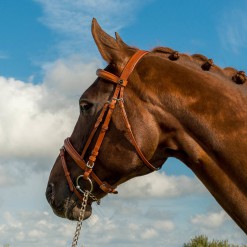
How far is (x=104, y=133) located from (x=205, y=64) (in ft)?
4.59

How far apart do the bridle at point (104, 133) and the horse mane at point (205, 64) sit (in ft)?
1.02

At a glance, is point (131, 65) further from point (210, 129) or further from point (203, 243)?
point (203, 243)

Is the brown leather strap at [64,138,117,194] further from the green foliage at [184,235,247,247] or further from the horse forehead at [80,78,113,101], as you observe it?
the green foliage at [184,235,247,247]

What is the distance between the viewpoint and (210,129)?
5.43 metres

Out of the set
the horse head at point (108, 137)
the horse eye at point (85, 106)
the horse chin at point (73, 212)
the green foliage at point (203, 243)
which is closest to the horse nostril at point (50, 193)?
the horse head at point (108, 137)

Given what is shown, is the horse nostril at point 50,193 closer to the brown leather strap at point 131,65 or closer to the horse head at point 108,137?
the horse head at point 108,137

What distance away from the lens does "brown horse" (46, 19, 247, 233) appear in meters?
5.39

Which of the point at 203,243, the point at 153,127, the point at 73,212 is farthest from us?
the point at 203,243

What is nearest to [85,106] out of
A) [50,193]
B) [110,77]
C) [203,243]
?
[110,77]

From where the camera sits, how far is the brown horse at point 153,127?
17.7 feet

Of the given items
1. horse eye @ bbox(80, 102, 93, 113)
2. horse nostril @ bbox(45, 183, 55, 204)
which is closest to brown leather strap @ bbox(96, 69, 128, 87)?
horse eye @ bbox(80, 102, 93, 113)

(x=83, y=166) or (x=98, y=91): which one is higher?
(x=98, y=91)

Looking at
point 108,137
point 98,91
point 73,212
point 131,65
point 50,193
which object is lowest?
point 73,212

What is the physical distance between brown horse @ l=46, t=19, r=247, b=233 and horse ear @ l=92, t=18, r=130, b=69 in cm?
1
